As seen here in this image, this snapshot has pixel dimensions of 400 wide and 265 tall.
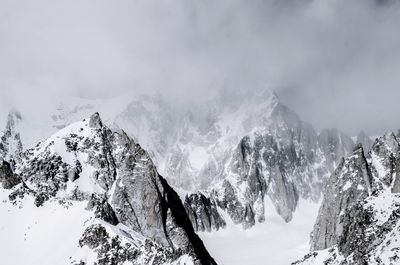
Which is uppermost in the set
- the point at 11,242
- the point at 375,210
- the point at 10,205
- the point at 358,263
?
the point at 10,205

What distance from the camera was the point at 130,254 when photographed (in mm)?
140125

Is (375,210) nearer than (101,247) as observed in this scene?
Yes

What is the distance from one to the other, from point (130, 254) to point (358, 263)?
51.1 m

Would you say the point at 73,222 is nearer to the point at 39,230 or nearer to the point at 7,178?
the point at 39,230

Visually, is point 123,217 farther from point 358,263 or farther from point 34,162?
point 358,263

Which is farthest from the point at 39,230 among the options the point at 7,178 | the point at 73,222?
the point at 7,178

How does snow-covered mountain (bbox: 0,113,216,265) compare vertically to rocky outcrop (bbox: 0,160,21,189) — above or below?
below

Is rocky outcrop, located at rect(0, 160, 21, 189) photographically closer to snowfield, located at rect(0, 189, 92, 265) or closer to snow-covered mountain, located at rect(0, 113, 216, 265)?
snow-covered mountain, located at rect(0, 113, 216, 265)

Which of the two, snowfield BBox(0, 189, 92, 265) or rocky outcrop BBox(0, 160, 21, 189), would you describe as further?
rocky outcrop BBox(0, 160, 21, 189)

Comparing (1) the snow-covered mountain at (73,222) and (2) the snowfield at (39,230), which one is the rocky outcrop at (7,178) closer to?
(1) the snow-covered mountain at (73,222)

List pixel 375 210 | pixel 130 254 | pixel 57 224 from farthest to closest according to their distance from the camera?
pixel 57 224, pixel 130 254, pixel 375 210

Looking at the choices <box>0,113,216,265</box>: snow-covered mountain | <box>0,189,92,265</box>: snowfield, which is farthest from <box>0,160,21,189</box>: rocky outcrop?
<box>0,189,92,265</box>: snowfield

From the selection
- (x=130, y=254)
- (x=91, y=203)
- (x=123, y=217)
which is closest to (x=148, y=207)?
(x=123, y=217)

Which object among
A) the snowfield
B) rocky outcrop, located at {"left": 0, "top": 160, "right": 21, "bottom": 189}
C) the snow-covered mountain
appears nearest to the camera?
the snow-covered mountain
